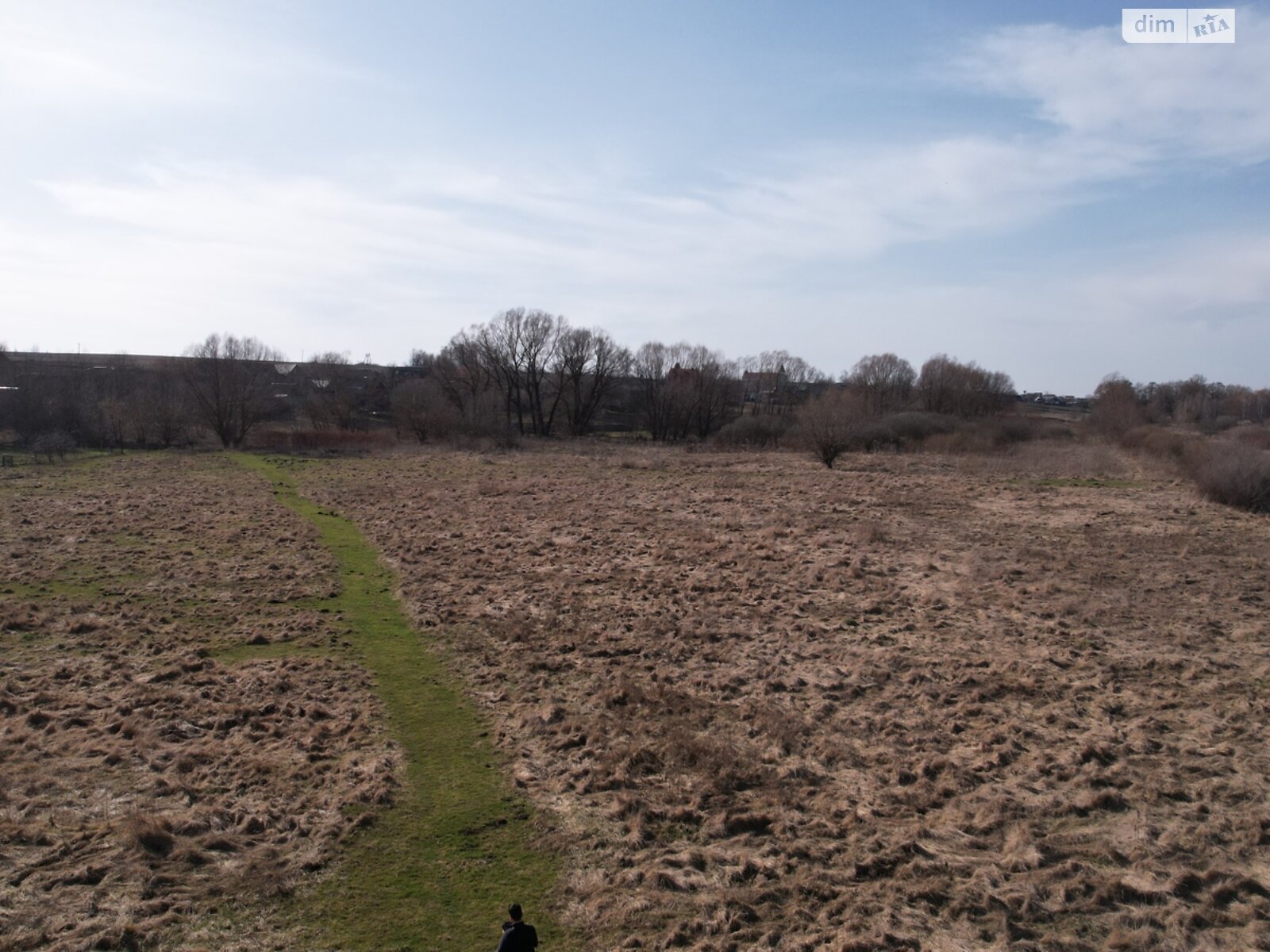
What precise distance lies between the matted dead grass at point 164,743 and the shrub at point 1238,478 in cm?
2757

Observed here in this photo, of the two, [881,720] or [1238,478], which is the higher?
[1238,478]

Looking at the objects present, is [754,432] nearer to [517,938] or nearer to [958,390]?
[958,390]

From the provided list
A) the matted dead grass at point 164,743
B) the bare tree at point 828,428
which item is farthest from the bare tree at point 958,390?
the matted dead grass at point 164,743

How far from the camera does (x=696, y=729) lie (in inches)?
377

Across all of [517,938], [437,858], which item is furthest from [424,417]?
[517,938]

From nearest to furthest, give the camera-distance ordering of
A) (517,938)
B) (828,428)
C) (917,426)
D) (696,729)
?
(517,938) → (696,729) → (828,428) → (917,426)

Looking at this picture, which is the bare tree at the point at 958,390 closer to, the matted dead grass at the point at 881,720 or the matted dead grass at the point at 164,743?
the matted dead grass at the point at 881,720

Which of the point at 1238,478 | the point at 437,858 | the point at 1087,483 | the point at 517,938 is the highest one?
the point at 1238,478

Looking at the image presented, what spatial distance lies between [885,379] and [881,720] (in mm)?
74749

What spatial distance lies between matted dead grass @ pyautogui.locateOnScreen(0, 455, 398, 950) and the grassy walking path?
0.32m

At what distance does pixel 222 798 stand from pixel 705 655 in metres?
6.77

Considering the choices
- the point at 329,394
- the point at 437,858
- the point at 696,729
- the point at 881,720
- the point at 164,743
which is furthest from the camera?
the point at 329,394

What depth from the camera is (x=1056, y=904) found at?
246 inches

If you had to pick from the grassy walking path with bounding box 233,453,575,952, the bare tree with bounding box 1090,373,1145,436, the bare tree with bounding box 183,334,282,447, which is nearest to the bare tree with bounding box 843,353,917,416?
the bare tree with bounding box 1090,373,1145,436
